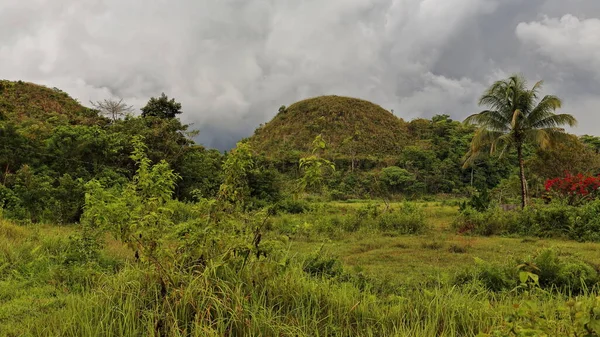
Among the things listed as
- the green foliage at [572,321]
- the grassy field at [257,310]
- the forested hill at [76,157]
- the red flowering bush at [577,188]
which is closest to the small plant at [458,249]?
the grassy field at [257,310]

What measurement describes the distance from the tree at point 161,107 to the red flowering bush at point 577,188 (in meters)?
21.8

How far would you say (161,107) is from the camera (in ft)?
84.5

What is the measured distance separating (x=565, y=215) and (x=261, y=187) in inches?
616

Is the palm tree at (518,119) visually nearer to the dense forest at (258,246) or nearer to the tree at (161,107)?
the dense forest at (258,246)

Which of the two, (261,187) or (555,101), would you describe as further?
(261,187)

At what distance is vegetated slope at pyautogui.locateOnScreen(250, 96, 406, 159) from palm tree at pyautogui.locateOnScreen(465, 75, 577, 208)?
82.9 feet

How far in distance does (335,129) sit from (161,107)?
2882 centimetres

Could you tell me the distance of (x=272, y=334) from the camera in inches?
122

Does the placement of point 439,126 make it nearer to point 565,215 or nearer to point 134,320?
point 565,215

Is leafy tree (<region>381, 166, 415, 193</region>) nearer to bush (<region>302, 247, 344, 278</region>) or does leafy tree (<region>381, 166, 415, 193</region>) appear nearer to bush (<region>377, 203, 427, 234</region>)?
bush (<region>377, 203, 427, 234</region>)

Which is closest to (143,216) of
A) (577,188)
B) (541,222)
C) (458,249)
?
(458,249)

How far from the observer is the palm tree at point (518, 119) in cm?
1755

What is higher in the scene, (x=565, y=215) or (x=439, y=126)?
(x=439, y=126)

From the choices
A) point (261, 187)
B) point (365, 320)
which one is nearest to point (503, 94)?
point (261, 187)
